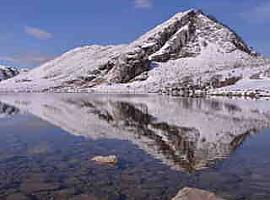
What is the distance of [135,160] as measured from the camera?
32.1 meters

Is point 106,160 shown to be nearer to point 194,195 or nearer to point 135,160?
point 135,160

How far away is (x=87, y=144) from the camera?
41.1 metres

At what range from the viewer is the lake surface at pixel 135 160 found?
2335 cm

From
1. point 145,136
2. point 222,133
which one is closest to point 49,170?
point 145,136

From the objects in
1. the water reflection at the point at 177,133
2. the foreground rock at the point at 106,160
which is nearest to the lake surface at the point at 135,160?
the water reflection at the point at 177,133

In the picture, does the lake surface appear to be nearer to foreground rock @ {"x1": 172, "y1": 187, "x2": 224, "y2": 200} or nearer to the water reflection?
the water reflection

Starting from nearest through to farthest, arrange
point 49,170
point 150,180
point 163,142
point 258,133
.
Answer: point 150,180 < point 49,170 < point 163,142 < point 258,133

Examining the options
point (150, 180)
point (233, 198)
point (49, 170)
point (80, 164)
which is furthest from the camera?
point (80, 164)

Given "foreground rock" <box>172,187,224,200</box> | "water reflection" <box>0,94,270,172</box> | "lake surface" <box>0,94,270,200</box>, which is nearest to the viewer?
"foreground rock" <box>172,187,224,200</box>

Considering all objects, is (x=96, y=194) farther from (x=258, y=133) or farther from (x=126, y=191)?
(x=258, y=133)

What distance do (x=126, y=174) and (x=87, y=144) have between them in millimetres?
14430

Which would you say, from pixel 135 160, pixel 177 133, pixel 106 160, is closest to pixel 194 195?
pixel 106 160

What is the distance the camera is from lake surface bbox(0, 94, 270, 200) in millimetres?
23353

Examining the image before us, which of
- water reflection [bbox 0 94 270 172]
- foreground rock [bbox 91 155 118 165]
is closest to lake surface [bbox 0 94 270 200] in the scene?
water reflection [bbox 0 94 270 172]
